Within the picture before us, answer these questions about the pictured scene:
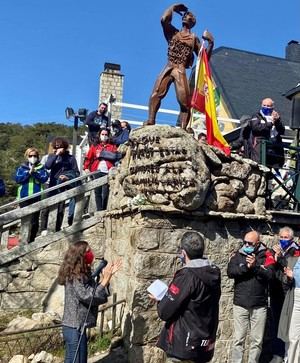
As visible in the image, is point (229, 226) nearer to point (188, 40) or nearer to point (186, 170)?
point (186, 170)

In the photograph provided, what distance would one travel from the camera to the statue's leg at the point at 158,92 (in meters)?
7.14

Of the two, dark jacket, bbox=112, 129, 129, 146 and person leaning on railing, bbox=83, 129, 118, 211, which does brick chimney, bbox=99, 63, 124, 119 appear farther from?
person leaning on railing, bbox=83, 129, 118, 211

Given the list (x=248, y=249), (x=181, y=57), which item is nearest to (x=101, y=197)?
(x=181, y=57)

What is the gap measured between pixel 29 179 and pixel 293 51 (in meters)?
22.6

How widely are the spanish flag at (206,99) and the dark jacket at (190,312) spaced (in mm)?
3232

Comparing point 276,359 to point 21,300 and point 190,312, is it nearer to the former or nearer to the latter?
point 190,312

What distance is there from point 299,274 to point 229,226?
1.13 meters

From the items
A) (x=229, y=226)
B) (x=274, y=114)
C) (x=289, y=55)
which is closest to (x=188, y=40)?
(x=274, y=114)

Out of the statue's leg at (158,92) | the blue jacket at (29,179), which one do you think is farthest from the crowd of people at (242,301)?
the blue jacket at (29,179)

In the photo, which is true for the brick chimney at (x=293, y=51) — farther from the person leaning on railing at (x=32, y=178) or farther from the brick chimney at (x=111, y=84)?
the person leaning on railing at (x=32, y=178)

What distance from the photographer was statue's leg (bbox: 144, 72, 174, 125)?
714 centimetres

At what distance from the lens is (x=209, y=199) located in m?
6.19

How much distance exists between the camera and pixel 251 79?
22312 mm

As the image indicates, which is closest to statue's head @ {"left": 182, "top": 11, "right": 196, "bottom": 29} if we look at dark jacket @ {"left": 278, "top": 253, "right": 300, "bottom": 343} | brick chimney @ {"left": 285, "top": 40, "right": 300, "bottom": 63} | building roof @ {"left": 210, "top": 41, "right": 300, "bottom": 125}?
dark jacket @ {"left": 278, "top": 253, "right": 300, "bottom": 343}
